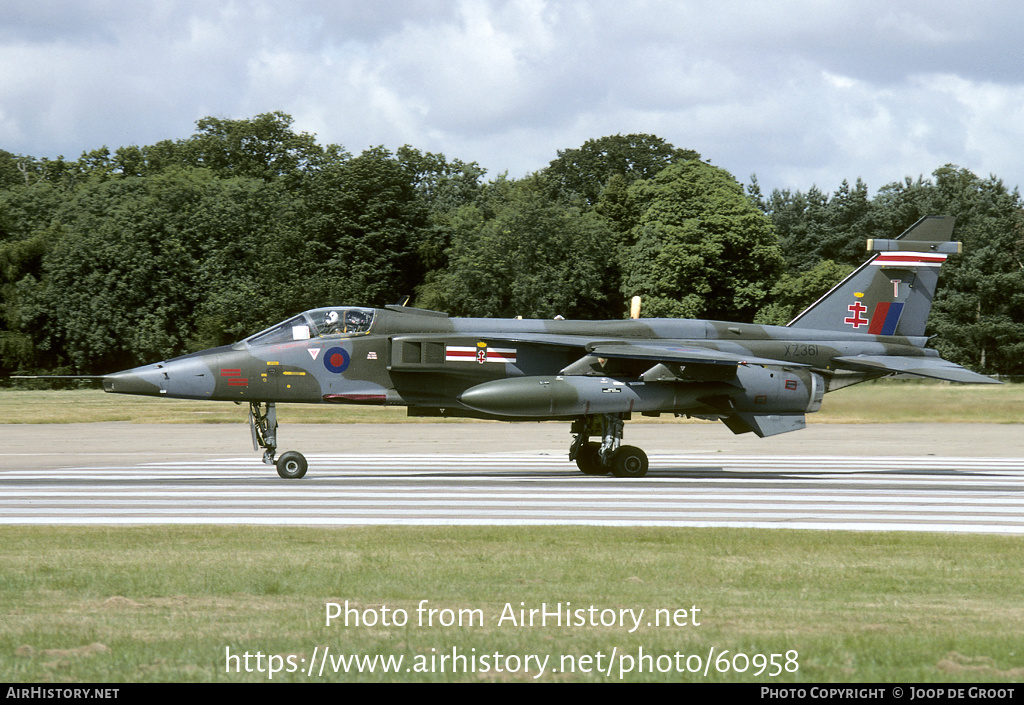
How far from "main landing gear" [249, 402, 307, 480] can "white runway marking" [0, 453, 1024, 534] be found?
0.99ft

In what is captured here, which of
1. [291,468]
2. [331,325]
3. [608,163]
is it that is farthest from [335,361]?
[608,163]

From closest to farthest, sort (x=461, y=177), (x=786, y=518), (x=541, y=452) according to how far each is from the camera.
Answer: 1. (x=786, y=518)
2. (x=541, y=452)
3. (x=461, y=177)

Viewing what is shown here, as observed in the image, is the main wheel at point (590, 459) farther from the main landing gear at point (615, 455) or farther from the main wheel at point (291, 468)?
the main wheel at point (291, 468)

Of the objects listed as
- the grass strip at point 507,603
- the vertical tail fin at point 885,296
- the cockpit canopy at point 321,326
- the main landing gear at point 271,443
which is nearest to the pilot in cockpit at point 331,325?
the cockpit canopy at point 321,326

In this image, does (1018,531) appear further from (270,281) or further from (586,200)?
(586,200)

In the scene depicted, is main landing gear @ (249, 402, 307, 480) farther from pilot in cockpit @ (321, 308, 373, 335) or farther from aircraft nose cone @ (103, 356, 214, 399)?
pilot in cockpit @ (321, 308, 373, 335)

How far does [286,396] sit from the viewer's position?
18219 mm

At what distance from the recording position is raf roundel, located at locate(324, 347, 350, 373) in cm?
1842

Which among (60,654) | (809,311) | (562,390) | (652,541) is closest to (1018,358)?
(809,311)

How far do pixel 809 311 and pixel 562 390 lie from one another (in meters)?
6.33

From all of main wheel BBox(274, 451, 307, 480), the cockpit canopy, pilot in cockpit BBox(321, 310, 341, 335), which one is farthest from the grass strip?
pilot in cockpit BBox(321, 310, 341, 335)

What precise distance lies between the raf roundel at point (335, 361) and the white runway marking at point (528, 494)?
1.85 m

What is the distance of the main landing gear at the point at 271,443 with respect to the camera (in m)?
18.2

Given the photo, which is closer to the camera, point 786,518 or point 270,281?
point 786,518
